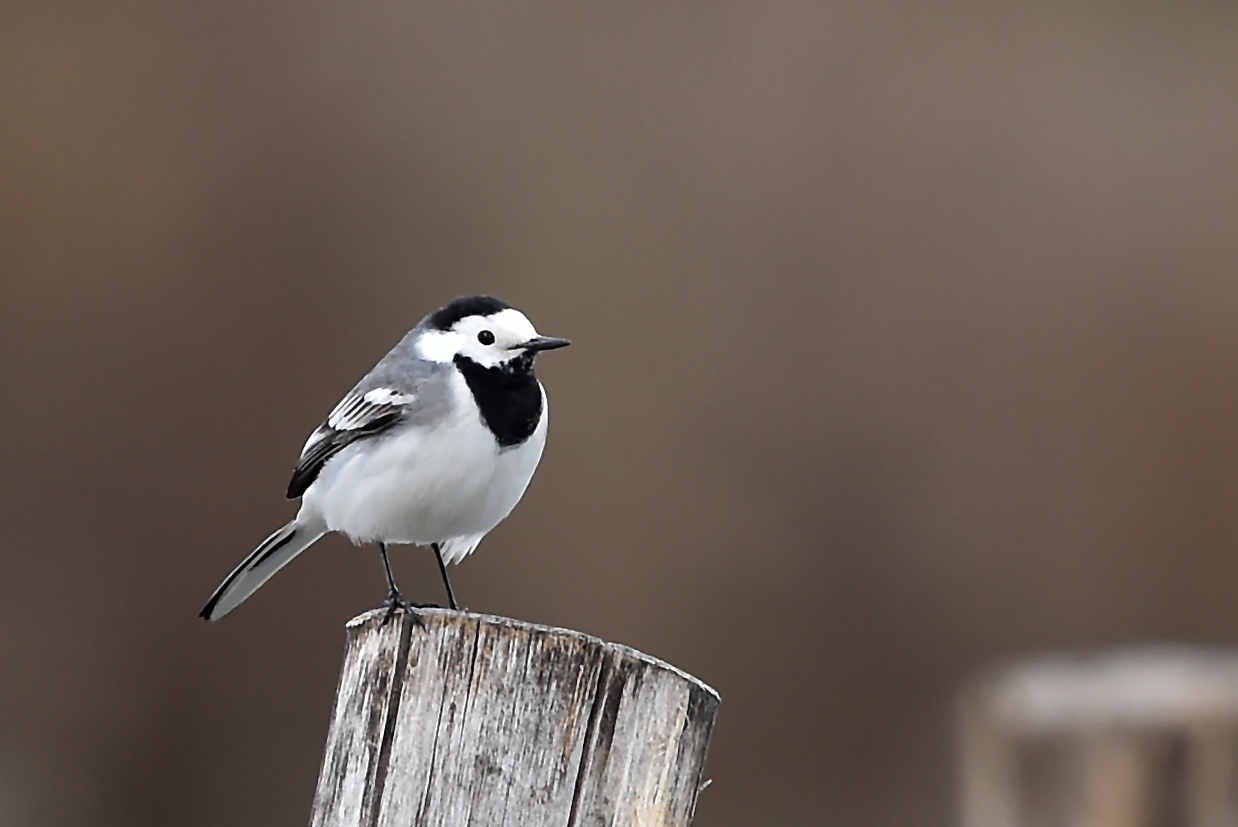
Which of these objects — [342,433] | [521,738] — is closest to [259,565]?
[342,433]

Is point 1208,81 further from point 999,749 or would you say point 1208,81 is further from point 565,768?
point 565,768

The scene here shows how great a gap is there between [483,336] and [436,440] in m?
0.39

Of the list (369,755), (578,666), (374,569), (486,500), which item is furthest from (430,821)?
(374,569)

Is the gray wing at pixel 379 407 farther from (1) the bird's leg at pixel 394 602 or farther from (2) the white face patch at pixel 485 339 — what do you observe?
(1) the bird's leg at pixel 394 602

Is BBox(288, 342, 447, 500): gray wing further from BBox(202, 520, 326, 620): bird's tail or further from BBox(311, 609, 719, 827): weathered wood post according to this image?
BBox(311, 609, 719, 827): weathered wood post

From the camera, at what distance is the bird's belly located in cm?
402

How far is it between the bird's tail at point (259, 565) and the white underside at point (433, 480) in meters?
0.36

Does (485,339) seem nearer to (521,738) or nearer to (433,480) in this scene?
(433,480)

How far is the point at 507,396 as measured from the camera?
414 cm

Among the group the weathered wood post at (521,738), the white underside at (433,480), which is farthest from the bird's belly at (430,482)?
the weathered wood post at (521,738)

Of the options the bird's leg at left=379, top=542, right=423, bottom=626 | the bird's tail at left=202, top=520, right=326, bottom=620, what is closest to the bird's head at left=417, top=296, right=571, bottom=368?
the bird's leg at left=379, top=542, right=423, bottom=626

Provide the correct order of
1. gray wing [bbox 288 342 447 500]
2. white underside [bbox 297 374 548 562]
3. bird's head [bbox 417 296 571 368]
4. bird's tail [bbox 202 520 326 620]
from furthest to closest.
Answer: bird's tail [bbox 202 520 326 620] → bird's head [bbox 417 296 571 368] → gray wing [bbox 288 342 447 500] → white underside [bbox 297 374 548 562]

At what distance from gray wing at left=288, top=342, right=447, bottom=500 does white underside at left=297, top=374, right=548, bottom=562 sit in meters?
0.04

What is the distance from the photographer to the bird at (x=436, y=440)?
159 inches
